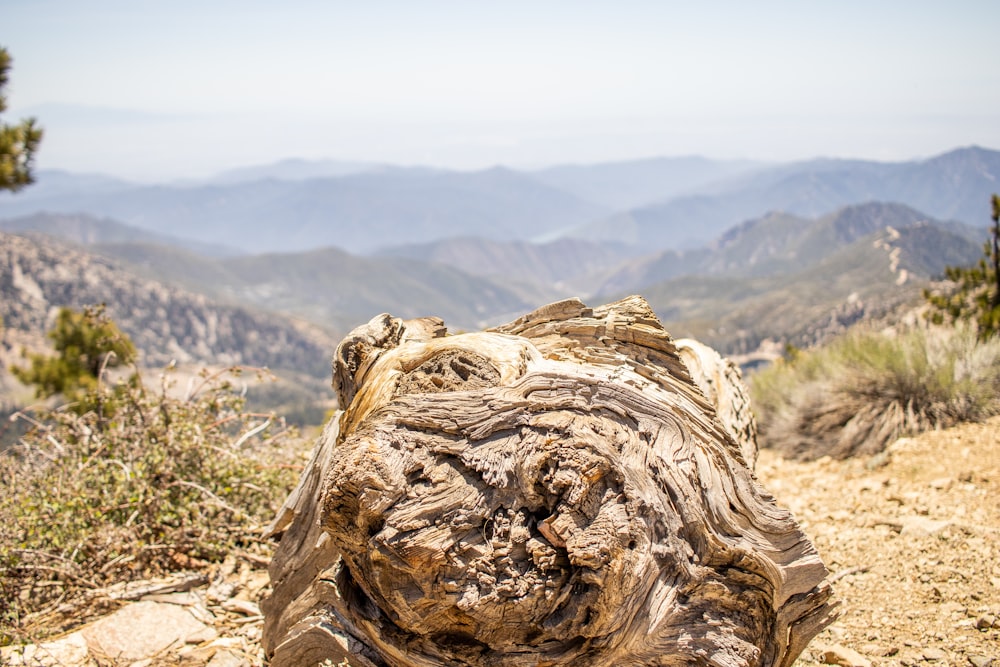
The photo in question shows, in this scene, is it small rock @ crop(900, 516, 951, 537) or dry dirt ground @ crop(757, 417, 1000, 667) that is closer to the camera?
dry dirt ground @ crop(757, 417, 1000, 667)

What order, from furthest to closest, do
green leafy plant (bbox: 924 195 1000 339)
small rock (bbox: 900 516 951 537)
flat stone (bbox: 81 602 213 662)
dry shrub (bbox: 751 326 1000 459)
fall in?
green leafy plant (bbox: 924 195 1000 339)
dry shrub (bbox: 751 326 1000 459)
small rock (bbox: 900 516 951 537)
flat stone (bbox: 81 602 213 662)

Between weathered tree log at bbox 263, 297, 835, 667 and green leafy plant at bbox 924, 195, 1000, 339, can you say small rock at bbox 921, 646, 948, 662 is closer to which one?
weathered tree log at bbox 263, 297, 835, 667

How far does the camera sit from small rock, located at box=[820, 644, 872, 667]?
155 inches

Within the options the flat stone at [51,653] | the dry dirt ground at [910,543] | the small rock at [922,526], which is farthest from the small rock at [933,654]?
the flat stone at [51,653]

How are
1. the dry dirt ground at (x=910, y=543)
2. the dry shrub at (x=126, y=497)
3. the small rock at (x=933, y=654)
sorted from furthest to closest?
the dry shrub at (x=126, y=497) < the dry dirt ground at (x=910, y=543) < the small rock at (x=933, y=654)

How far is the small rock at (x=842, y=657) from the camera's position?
3932mm

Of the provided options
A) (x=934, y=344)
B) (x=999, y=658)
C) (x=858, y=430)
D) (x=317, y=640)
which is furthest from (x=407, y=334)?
(x=934, y=344)

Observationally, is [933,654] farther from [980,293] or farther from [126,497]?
[980,293]

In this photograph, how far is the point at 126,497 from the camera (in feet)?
18.6

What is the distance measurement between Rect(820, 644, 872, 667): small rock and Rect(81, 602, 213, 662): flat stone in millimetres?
4133

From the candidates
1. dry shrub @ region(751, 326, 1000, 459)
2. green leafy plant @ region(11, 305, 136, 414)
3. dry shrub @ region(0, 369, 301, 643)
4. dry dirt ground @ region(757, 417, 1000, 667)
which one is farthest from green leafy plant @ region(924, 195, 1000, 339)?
green leafy plant @ region(11, 305, 136, 414)

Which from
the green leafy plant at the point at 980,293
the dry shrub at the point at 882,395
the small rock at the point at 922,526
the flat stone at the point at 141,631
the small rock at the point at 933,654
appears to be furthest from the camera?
the green leafy plant at the point at 980,293

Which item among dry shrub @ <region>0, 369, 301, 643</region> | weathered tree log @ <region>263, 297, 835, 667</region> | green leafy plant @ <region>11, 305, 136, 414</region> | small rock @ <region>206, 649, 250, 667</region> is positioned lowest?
green leafy plant @ <region>11, 305, 136, 414</region>

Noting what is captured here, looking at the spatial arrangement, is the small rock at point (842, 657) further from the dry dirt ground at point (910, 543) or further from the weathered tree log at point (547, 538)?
the weathered tree log at point (547, 538)
